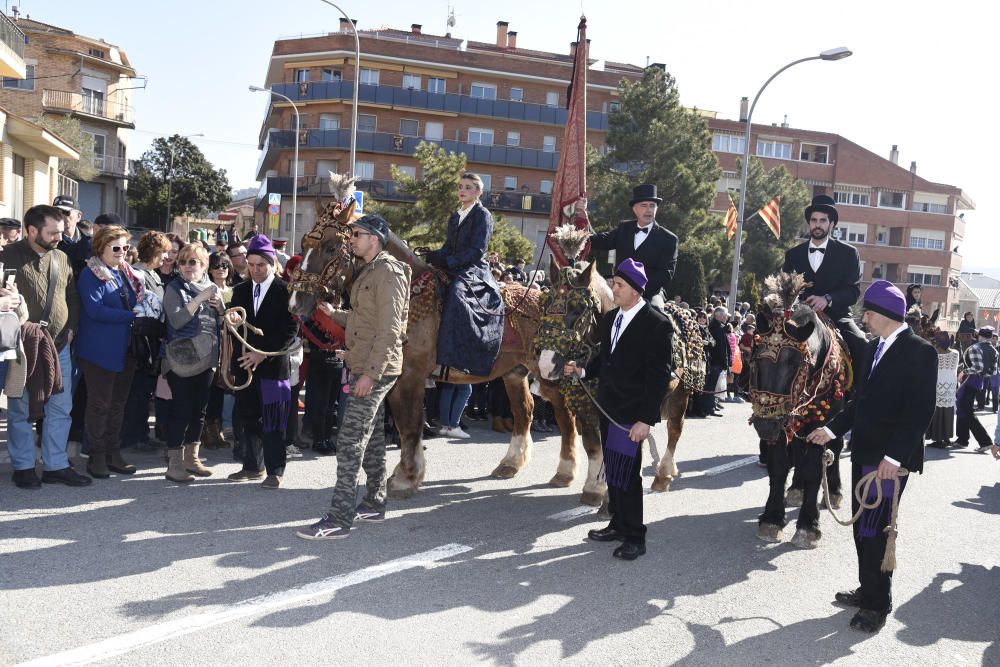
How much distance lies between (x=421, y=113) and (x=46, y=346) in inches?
1709

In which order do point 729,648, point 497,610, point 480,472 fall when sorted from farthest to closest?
1. point 480,472
2. point 497,610
3. point 729,648

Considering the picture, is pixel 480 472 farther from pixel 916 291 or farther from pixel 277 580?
pixel 916 291

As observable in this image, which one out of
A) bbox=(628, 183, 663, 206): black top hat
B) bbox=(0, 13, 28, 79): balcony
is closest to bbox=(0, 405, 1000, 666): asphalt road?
bbox=(628, 183, 663, 206): black top hat

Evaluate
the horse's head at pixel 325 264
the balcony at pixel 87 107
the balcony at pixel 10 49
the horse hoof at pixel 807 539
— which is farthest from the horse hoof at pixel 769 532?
the balcony at pixel 87 107

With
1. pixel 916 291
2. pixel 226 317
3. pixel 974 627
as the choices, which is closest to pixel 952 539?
pixel 974 627

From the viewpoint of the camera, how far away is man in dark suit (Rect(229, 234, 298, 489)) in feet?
23.8

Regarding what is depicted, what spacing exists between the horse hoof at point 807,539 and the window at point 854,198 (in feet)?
200

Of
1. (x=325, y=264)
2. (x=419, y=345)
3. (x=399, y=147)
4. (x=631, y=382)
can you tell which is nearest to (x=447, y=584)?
(x=631, y=382)

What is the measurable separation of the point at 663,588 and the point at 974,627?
192cm

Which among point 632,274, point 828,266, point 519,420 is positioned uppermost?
point 828,266

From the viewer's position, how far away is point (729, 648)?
4.54 metres

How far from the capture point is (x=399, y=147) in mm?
47344

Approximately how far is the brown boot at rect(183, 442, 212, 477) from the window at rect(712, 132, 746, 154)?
5530 centimetres

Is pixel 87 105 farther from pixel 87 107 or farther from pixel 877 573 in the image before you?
pixel 877 573
